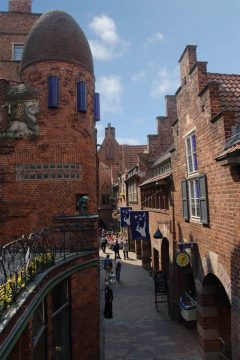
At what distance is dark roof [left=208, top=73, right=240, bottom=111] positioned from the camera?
361 inches

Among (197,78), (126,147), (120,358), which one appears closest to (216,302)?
(120,358)

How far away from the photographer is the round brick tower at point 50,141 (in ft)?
36.8

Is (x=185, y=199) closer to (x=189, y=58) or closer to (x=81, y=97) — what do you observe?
(x=189, y=58)

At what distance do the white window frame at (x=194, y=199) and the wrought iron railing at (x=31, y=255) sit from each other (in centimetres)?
358

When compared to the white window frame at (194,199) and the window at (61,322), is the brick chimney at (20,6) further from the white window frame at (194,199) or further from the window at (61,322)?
the window at (61,322)

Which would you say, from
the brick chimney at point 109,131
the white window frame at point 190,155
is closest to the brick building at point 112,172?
the brick chimney at point 109,131

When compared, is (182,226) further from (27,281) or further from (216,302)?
(27,281)

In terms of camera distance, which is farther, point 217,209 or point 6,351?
point 217,209

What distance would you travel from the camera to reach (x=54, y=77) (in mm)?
11508

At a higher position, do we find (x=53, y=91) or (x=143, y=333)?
Answer: (x=53, y=91)

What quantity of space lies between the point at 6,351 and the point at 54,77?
31.6ft

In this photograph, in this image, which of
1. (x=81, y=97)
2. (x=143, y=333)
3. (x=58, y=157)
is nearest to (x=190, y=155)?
(x=81, y=97)

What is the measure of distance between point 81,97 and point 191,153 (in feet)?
15.6

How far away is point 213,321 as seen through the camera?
9.98m
